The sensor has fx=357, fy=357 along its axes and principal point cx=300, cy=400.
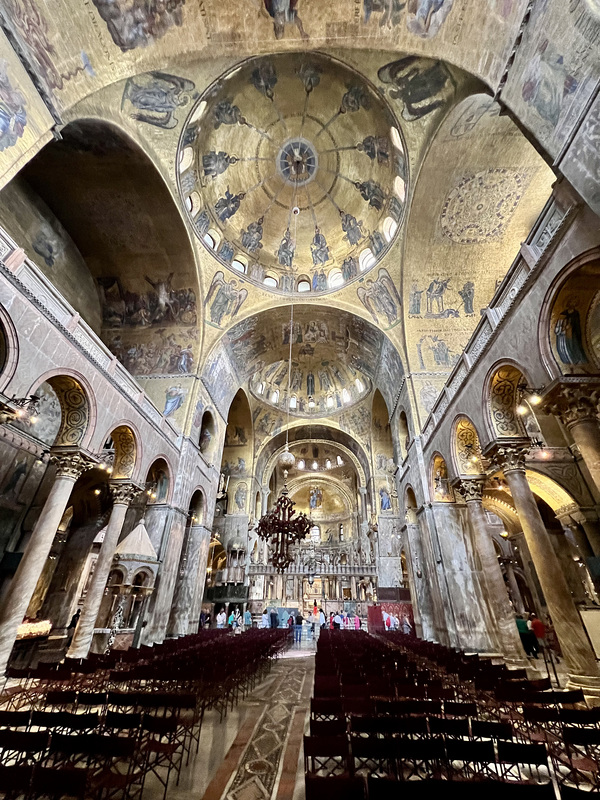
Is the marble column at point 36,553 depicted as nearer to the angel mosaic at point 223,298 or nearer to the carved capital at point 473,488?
the angel mosaic at point 223,298

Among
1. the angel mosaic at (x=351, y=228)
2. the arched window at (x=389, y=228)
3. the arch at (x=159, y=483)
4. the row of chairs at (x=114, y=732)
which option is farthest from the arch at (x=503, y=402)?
the angel mosaic at (x=351, y=228)

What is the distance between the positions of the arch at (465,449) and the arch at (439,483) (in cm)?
186

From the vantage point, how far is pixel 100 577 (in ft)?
29.5

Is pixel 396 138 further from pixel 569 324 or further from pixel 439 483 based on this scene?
pixel 439 483

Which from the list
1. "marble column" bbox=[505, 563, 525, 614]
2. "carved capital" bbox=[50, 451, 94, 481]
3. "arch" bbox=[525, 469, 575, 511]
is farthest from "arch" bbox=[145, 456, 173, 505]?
"marble column" bbox=[505, 563, 525, 614]

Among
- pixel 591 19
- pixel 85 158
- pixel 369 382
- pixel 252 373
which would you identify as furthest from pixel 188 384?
pixel 591 19

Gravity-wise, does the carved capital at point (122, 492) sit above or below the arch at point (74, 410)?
below

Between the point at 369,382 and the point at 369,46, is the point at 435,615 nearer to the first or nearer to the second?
the point at 369,382

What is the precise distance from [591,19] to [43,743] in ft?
33.6

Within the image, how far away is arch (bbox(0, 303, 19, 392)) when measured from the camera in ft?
21.9

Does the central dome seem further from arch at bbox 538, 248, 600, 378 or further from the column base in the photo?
the column base

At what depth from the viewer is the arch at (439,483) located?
1220cm

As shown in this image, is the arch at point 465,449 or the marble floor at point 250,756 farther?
the arch at point 465,449

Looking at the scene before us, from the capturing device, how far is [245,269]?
17312 mm
